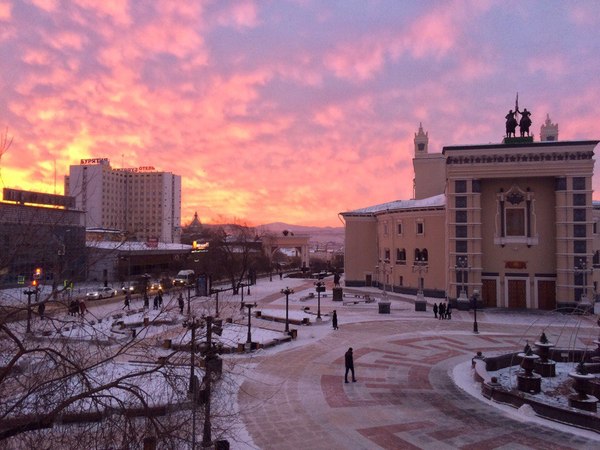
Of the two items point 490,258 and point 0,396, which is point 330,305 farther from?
point 0,396

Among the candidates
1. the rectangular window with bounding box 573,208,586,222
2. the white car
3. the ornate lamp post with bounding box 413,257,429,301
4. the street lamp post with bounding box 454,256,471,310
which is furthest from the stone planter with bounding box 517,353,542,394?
the white car

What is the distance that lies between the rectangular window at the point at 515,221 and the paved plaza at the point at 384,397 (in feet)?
38.3

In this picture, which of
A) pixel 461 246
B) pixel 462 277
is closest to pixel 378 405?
pixel 462 277

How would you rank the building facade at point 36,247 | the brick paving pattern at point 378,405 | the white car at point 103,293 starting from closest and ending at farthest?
1. the building facade at point 36,247
2. the brick paving pattern at point 378,405
3. the white car at point 103,293

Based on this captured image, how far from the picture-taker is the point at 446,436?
13070 millimetres

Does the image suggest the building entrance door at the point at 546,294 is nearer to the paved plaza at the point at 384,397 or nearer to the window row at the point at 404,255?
the paved plaza at the point at 384,397

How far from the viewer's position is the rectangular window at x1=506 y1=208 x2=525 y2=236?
132 feet

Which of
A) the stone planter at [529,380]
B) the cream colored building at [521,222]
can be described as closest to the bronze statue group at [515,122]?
the cream colored building at [521,222]

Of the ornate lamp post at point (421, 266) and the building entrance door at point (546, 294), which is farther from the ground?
the ornate lamp post at point (421, 266)

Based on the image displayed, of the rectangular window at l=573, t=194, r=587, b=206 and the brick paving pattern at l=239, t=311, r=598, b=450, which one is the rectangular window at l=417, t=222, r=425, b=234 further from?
the brick paving pattern at l=239, t=311, r=598, b=450

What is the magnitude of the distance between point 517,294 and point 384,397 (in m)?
28.5

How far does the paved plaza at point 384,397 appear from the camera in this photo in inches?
506

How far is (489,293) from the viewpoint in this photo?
134 ft

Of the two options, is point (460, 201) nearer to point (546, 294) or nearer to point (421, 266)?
point (421, 266)
